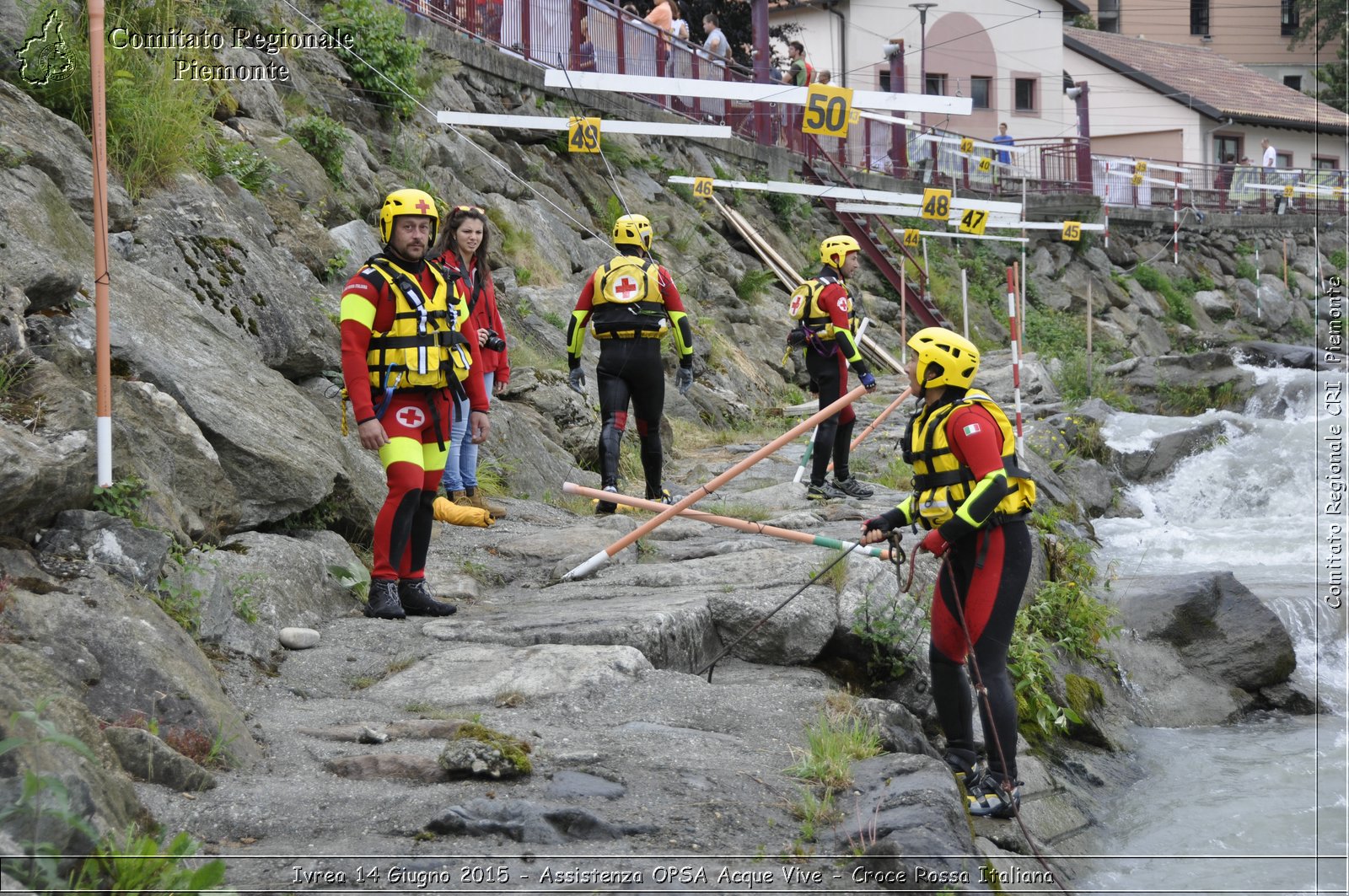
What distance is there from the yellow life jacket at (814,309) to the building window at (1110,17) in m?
48.3

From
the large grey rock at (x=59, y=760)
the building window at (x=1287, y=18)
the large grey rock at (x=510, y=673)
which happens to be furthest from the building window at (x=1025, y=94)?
the large grey rock at (x=59, y=760)

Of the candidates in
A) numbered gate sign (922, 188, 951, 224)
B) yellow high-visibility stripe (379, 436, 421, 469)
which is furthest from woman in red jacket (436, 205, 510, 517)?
→ numbered gate sign (922, 188, 951, 224)

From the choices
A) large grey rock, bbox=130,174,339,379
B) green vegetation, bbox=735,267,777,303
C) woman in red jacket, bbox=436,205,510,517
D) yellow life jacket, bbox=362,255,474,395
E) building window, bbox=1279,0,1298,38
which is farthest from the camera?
building window, bbox=1279,0,1298,38

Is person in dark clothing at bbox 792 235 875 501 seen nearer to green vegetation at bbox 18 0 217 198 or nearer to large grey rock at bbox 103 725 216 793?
green vegetation at bbox 18 0 217 198

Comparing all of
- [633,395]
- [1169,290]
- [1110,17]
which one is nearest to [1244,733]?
[633,395]

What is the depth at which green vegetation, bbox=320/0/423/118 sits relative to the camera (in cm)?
1409

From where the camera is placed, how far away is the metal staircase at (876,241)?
81.5ft

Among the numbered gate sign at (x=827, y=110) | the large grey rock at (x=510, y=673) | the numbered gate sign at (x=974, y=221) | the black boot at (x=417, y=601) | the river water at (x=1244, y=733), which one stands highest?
the numbered gate sign at (x=827, y=110)

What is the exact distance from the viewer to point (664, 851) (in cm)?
399

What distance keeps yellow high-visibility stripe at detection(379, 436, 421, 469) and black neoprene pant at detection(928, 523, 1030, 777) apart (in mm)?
2547

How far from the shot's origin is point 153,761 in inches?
154

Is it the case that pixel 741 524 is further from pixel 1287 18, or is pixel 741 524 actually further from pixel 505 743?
pixel 1287 18

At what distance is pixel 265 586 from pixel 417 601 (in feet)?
2.74

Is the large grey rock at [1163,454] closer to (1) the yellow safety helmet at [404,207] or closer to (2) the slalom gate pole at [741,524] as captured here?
(2) the slalom gate pole at [741,524]
